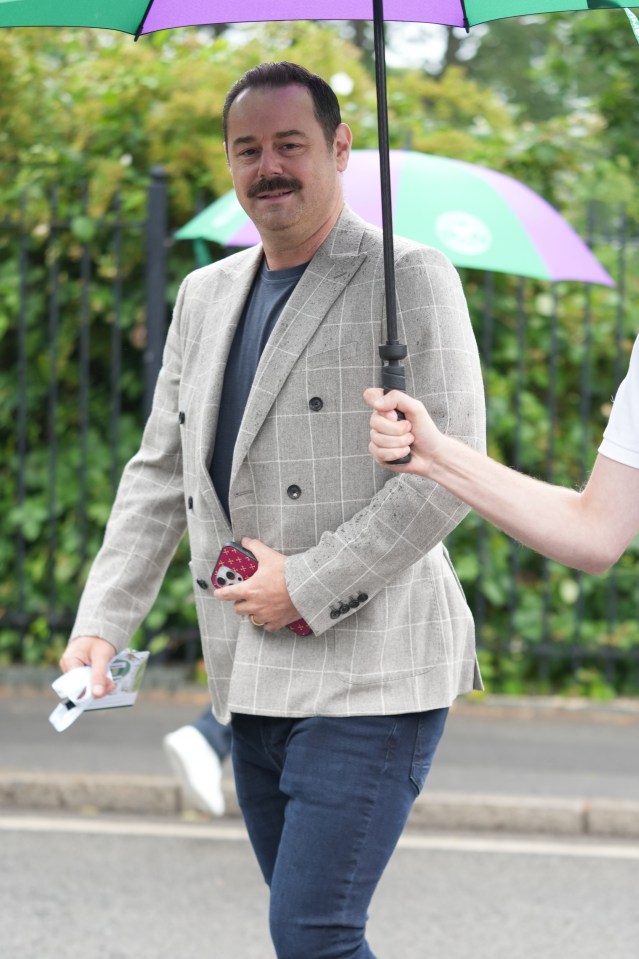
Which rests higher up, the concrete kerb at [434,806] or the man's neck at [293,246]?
the man's neck at [293,246]

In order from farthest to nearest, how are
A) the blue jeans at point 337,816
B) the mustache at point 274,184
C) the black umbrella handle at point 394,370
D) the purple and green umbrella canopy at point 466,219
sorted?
the purple and green umbrella canopy at point 466,219
the mustache at point 274,184
the blue jeans at point 337,816
the black umbrella handle at point 394,370

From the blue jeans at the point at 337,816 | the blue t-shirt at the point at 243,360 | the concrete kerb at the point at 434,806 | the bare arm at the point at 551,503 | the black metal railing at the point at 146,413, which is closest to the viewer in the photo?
the bare arm at the point at 551,503

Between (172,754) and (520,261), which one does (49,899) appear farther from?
(520,261)

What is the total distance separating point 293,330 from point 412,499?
36 centimetres

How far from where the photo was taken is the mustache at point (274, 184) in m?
2.49

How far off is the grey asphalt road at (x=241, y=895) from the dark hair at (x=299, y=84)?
2409mm

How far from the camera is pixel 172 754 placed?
16.1 ft

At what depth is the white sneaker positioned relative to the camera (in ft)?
15.9

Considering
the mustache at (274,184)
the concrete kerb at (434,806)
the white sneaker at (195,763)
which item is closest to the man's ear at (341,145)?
the mustache at (274,184)

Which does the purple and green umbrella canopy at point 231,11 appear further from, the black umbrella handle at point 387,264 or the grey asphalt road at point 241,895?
the grey asphalt road at point 241,895

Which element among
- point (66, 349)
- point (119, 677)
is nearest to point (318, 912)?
point (119, 677)

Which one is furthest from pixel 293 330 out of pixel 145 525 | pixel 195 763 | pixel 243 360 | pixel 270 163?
pixel 195 763

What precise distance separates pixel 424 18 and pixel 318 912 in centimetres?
164

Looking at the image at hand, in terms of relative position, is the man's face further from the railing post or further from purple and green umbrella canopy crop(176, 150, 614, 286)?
the railing post
